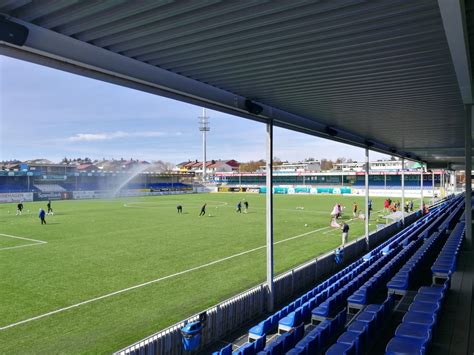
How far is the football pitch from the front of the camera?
27.6 ft

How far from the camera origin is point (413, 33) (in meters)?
4.80

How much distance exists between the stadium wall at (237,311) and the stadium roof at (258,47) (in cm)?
409

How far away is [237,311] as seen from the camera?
8.28 m

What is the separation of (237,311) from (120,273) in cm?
657

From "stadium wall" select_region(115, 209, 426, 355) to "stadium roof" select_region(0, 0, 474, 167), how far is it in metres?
4.09

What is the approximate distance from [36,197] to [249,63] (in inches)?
2175

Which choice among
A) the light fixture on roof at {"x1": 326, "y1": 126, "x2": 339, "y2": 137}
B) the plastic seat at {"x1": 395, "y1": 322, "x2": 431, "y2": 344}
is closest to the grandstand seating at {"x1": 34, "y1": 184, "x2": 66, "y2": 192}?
the light fixture on roof at {"x1": 326, "y1": 126, "x2": 339, "y2": 137}

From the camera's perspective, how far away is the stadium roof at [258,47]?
4.09 m

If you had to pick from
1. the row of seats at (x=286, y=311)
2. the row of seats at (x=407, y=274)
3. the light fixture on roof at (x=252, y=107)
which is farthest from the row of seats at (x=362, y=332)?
the light fixture on roof at (x=252, y=107)

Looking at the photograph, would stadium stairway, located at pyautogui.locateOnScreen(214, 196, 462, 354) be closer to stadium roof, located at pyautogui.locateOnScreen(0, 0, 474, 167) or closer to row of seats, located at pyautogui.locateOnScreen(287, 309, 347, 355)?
row of seats, located at pyautogui.locateOnScreen(287, 309, 347, 355)

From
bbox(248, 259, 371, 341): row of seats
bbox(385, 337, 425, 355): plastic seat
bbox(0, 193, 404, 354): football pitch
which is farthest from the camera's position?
bbox(0, 193, 404, 354): football pitch

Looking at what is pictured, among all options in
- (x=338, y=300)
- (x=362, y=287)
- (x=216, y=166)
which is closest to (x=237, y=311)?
(x=338, y=300)

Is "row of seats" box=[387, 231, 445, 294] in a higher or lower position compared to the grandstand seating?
lower

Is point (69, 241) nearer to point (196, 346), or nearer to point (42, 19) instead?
point (196, 346)
